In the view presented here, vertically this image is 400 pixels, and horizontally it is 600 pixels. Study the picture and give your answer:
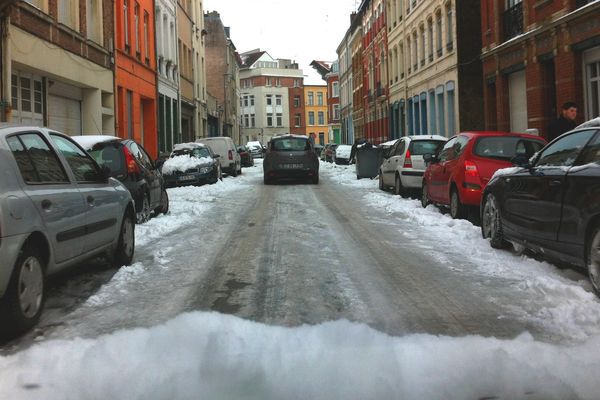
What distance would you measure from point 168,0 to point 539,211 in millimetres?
30899

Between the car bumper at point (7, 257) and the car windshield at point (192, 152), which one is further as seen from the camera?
the car windshield at point (192, 152)

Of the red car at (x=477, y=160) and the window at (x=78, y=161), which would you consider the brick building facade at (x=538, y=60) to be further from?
the window at (x=78, y=161)

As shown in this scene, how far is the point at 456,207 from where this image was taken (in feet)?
36.5

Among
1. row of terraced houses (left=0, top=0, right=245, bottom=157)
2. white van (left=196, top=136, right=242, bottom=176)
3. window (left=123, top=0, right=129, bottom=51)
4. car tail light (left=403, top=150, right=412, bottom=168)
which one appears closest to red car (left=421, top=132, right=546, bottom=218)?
car tail light (left=403, top=150, right=412, bottom=168)

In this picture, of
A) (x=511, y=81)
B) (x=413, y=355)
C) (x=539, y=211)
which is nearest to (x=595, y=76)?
(x=511, y=81)

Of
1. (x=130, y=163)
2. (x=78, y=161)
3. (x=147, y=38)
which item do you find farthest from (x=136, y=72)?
(x=78, y=161)

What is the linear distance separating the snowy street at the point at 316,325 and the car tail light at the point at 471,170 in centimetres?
183

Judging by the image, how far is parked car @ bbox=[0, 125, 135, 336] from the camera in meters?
4.59

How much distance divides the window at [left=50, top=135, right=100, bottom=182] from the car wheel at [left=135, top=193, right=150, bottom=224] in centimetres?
409

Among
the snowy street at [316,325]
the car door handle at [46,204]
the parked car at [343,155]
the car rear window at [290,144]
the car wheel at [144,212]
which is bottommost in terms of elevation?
the snowy street at [316,325]

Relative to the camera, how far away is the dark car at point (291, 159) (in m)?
22.5

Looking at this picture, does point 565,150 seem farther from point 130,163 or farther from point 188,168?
point 188,168

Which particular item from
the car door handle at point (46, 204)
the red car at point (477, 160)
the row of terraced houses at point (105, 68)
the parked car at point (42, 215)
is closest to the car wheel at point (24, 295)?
the parked car at point (42, 215)

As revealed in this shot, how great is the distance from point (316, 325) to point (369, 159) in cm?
2046
